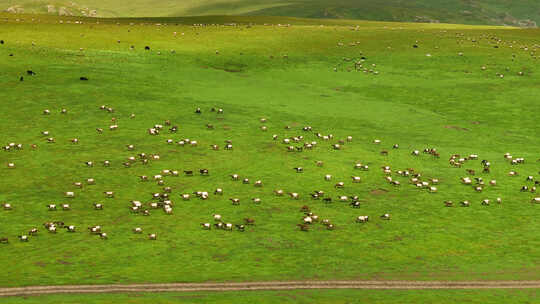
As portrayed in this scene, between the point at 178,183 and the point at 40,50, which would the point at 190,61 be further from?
the point at 178,183

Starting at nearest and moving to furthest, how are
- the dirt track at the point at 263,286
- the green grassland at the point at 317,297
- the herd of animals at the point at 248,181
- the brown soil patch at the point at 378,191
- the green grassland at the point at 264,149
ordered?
the green grassland at the point at 317,297 → the dirt track at the point at 263,286 → the green grassland at the point at 264,149 → the herd of animals at the point at 248,181 → the brown soil patch at the point at 378,191

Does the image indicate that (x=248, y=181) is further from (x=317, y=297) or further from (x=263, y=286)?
(x=317, y=297)

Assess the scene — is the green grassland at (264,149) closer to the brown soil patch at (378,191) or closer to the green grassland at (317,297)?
the brown soil patch at (378,191)

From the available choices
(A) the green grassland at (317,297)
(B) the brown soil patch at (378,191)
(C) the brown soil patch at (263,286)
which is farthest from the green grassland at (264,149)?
(A) the green grassland at (317,297)

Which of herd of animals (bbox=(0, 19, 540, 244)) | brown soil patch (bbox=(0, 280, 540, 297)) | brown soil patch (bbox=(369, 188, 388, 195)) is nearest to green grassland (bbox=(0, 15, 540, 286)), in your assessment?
brown soil patch (bbox=(369, 188, 388, 195))

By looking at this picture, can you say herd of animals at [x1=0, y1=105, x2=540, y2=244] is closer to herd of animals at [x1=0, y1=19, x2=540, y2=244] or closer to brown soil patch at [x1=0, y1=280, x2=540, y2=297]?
herd of animals at [x1=0, y1=19, x2=540, y2=244]

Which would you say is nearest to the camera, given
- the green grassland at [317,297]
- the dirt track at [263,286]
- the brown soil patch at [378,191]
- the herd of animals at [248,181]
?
the green grassland at [317,297]
